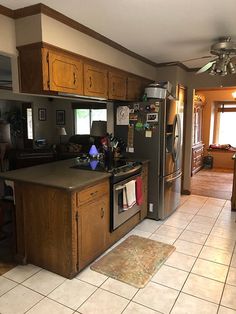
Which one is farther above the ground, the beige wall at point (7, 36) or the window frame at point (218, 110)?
the beige wall at point (7, 36)

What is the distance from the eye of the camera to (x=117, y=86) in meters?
3.40

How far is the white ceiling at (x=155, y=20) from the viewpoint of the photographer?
2129 mm

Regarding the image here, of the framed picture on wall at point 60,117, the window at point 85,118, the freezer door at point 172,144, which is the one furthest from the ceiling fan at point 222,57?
the framed picture on wall at point 60,117

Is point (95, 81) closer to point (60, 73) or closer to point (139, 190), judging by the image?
point (60, 73)

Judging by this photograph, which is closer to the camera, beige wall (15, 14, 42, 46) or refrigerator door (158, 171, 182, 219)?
beige wall (15, 14, 42, 46)

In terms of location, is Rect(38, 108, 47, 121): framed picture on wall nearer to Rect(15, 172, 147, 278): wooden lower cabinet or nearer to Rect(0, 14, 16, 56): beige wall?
Rect(0, 14, 16, 56): beige wall

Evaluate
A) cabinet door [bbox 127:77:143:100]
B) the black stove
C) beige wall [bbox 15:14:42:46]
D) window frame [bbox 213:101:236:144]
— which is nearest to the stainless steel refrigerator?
cabinet door [bbox 127:77:143:100]

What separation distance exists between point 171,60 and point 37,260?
11.5 ft

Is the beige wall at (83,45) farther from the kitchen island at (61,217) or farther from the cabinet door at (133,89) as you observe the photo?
the kitchen island at (61,217)

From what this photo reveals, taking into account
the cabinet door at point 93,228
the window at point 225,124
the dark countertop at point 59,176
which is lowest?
the cabinet door at point 93,228

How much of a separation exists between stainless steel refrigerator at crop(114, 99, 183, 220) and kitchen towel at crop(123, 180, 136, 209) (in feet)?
2.07

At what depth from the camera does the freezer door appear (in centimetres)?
359

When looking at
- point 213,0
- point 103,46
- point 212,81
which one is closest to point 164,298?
point 213,0

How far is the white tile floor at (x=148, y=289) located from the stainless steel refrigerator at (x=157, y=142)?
2.54ft
